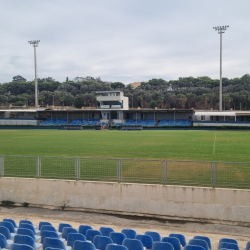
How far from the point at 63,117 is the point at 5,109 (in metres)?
17.6

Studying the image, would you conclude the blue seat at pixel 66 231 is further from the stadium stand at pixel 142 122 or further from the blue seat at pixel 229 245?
→ the stadium stand at pixel 142 122

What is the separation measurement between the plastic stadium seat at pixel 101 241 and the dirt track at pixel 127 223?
129 inches

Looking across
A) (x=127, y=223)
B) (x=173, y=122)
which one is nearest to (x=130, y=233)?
(x=127, y=223)

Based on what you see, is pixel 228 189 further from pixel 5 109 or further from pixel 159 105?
pixel 159 105

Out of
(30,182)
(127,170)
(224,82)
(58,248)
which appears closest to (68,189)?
(30,182)

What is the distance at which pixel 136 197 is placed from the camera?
12.3 metres

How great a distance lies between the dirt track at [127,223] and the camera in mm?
10258

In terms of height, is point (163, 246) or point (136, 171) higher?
point (136, 171)

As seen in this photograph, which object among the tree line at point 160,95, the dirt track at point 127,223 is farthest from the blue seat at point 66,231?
the tree line at point 160,95

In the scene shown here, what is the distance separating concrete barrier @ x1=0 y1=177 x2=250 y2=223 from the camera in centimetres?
1140

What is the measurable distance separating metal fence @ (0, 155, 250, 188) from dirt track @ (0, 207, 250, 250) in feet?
5.32

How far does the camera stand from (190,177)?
43.9 feet

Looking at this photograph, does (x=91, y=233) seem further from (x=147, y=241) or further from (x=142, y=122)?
(x=142, y=122)

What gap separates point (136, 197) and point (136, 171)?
1781 mm
